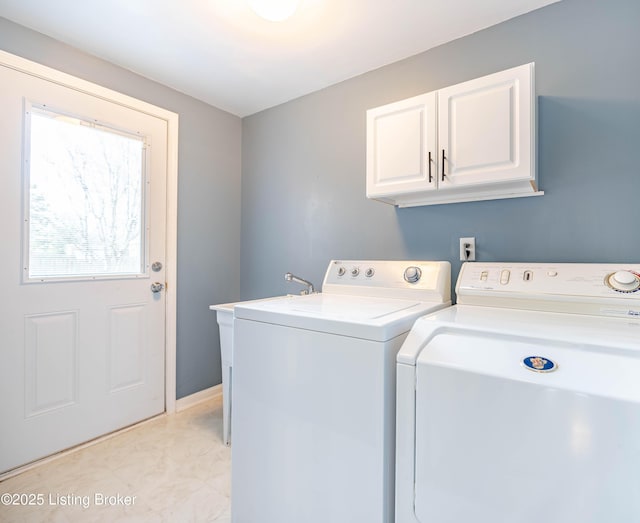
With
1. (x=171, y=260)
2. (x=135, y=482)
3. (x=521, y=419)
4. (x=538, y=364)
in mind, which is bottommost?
(x=135, y=482)

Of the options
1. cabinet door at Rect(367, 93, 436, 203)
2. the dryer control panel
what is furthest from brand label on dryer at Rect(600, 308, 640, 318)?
cabinet door at Rect(367, 93, 436, 203)

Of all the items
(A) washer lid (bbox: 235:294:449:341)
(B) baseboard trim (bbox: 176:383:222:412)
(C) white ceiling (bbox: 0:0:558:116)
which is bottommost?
(B) baseboard trim (bbox: 176:383:222:412)

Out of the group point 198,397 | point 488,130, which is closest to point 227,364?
point 198,397

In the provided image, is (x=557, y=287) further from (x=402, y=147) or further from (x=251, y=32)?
(x=251, y=32)

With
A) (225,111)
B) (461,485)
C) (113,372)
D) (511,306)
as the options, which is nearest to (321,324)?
(461,485)

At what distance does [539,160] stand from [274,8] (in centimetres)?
137

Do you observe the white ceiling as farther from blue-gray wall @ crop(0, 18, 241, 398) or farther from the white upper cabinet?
the white upper cabinet

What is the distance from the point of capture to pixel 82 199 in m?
1.94

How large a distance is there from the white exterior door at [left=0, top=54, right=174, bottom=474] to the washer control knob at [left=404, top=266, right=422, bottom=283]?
1.64m

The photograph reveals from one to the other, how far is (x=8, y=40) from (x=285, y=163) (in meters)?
1.58

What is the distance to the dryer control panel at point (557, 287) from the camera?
1169mm

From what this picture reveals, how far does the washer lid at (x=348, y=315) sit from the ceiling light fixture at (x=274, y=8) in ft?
4.23

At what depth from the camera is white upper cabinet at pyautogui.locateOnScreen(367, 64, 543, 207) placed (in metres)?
1.35

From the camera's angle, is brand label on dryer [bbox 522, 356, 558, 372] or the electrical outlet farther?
the electrical outlet
